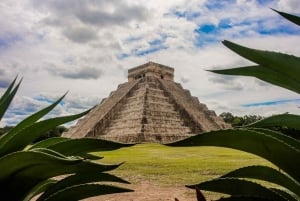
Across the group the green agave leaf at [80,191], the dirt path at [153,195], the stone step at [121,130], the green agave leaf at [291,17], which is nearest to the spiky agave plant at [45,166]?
the green agave leaf at [80,191]

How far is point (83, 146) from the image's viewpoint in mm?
1204

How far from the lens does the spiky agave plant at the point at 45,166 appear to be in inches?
40.3

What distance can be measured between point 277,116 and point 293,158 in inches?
6.5

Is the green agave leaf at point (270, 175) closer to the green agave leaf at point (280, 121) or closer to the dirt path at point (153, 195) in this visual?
the green agave leaf at point (280, 121)

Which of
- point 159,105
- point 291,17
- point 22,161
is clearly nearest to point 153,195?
point 22,161

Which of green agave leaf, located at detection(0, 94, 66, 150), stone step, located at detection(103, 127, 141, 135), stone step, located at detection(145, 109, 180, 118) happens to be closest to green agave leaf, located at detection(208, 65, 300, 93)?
green agave leaf, located at detection(0, 94, 66, 150)

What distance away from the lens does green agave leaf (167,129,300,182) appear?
0.94 metres

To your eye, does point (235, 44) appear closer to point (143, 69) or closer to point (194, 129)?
point (194, 129)

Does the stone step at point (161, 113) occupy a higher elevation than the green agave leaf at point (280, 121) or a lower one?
higher

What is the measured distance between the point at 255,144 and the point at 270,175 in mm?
126

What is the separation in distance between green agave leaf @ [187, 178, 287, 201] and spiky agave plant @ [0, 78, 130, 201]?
254 mm

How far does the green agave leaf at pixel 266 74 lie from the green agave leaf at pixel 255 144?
0.55 feet

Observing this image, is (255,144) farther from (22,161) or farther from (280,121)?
(22,161)

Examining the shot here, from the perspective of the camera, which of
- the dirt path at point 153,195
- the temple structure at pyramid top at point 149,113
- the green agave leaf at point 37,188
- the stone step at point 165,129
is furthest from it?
the temple structure at pyramid top at point 149,113
